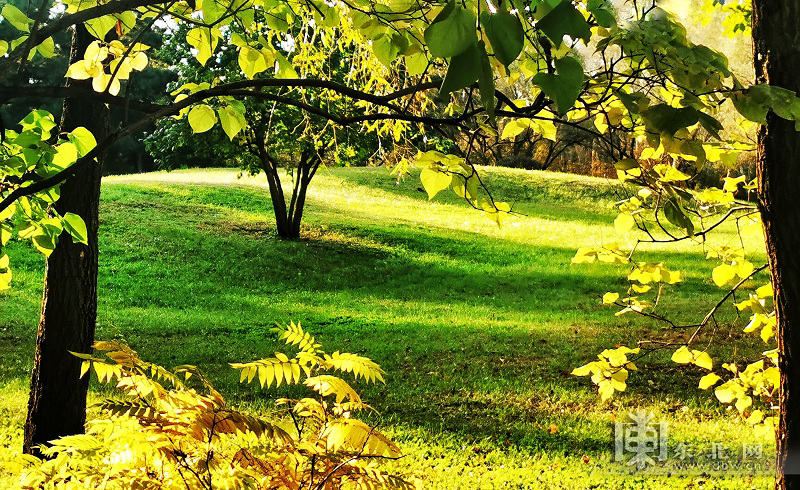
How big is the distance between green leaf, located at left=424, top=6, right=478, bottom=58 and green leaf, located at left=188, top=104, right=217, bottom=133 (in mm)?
1248

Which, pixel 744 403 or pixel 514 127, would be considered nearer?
pixel 514 127

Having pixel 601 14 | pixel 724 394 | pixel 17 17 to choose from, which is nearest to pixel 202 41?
pixel 17 17

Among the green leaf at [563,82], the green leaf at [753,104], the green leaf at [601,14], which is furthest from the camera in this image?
the green leaf at [753,104]

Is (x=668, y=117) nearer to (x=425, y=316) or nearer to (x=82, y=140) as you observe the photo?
(x=82, y=140)

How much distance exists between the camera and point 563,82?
33.7 inches

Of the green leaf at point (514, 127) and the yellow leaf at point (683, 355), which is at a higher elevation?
the green leaf at point (514, 127)

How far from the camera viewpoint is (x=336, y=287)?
1171 centimetres

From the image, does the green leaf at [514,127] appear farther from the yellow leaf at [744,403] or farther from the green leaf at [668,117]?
the yellow leaf at [744,403]

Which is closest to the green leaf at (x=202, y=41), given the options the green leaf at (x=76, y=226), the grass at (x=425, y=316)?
the green leaf at (x=76, y=226)

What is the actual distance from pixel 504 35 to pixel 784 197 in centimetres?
153

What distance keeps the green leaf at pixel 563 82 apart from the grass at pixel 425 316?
3.89ft

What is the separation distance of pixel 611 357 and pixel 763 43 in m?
1.08

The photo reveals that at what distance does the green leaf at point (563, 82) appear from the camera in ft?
2.76

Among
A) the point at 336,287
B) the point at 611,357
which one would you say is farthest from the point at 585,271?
the point at 611,357
